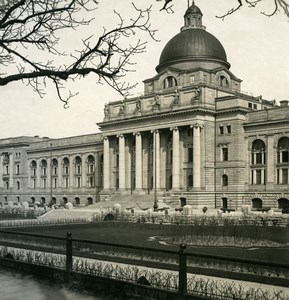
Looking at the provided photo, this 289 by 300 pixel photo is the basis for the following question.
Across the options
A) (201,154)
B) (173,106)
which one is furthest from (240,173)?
(173,106)

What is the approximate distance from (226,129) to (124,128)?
17087 mm

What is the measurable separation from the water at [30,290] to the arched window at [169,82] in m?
60.1

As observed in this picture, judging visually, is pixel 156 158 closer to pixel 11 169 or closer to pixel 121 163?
pixel 121 163

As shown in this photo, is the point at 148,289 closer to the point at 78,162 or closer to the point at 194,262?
the point at 194,262

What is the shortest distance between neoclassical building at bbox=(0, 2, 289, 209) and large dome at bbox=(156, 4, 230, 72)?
15 centimetres

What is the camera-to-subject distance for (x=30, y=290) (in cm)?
1292

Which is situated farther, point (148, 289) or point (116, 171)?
point (116, 171)

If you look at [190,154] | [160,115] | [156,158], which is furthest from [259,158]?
[160,115]

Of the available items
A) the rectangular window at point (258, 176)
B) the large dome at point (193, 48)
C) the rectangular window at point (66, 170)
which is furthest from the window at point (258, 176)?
the rectangular window at point (66, 170)

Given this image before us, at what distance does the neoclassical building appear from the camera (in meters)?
63.7

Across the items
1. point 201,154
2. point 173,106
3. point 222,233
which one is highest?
point 173,106

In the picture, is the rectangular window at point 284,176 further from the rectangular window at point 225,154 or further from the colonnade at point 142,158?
the colonnade at point 142,158

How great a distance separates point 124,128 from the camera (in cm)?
7619

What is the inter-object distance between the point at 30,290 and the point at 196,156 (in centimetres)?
5389
